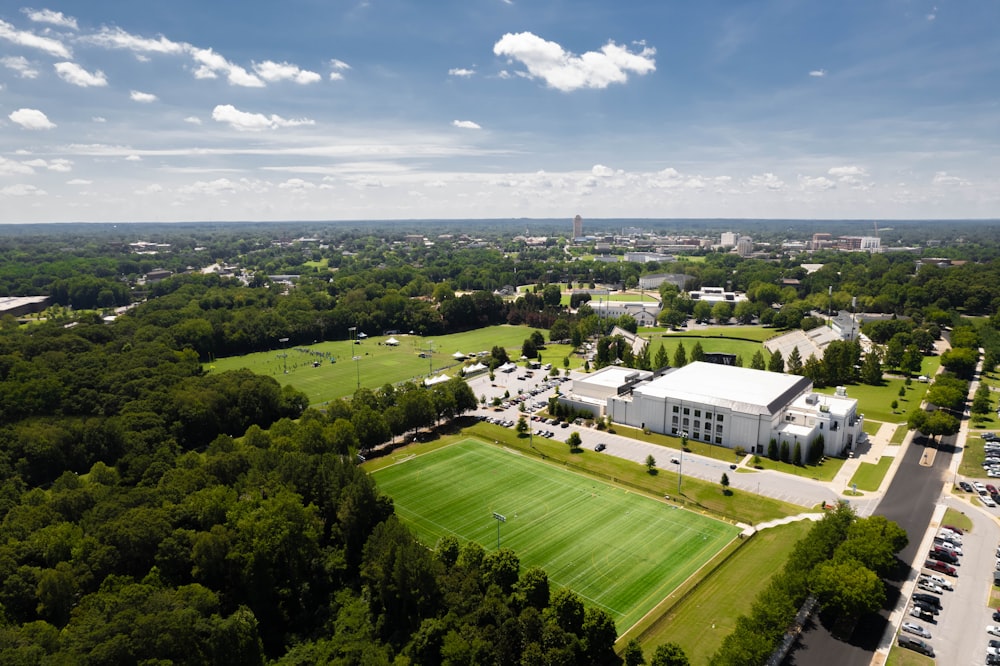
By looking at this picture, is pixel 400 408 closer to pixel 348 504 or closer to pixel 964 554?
pixel 348 504

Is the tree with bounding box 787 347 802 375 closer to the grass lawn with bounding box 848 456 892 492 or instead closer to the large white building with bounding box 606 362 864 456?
the large white building with bounding box 606 362 864 456

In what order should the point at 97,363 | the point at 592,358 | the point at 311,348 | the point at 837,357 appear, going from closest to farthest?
the point at 97,363
the point at 837,357
the point at 592,358
the point at 311,348

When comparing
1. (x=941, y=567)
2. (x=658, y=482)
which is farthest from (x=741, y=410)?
(x=941, y=567)

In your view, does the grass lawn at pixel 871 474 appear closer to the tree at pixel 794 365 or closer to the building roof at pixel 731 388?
the building roof at pixel 731 388

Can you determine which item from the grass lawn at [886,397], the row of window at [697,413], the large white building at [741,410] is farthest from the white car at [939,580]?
the grass lawn at [886,397]

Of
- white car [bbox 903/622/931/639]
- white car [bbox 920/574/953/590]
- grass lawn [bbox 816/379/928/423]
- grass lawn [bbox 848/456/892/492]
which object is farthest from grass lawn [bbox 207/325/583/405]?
white car [bbox 903/622/931/639]

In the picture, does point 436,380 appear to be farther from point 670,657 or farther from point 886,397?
point 670,657

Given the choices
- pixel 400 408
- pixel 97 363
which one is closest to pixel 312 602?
pixel 400 408
